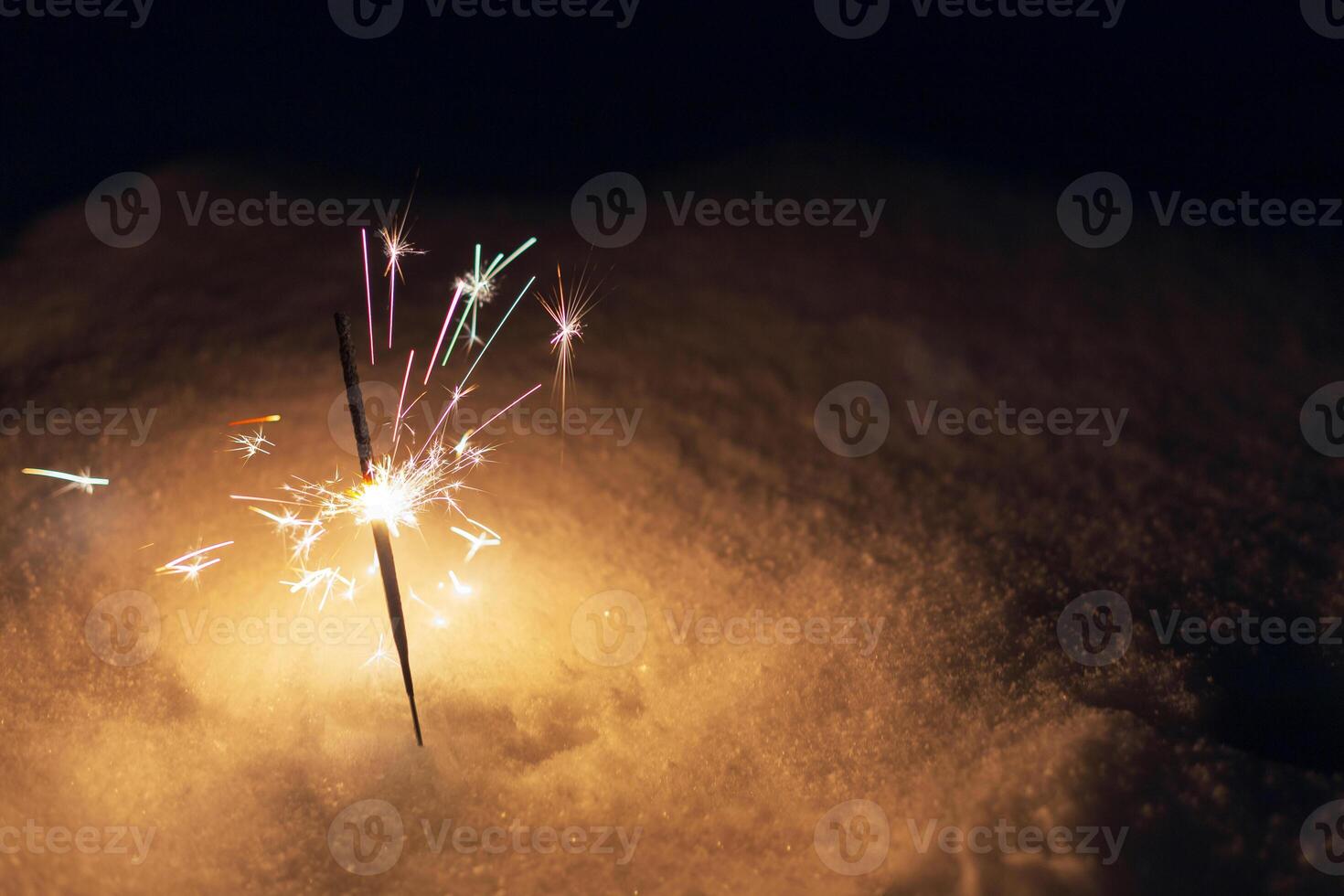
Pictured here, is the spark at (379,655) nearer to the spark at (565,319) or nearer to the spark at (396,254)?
the spark at (565,319)

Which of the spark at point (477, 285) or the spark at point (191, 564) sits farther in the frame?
the spark at point (477, 285)

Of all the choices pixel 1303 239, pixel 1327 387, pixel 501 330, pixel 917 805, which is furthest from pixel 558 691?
pixel 1303 239

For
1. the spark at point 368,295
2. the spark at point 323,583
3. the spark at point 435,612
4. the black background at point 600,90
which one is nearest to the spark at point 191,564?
the spark at point 323,583

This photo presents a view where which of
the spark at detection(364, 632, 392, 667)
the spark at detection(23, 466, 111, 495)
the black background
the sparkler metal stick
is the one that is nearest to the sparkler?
the spark at detection(364, 632, 392, 667)

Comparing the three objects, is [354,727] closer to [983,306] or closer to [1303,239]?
[983,306]

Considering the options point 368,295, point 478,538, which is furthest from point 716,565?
point 368,295

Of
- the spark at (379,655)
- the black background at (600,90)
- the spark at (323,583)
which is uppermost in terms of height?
the black background at (600,90)
